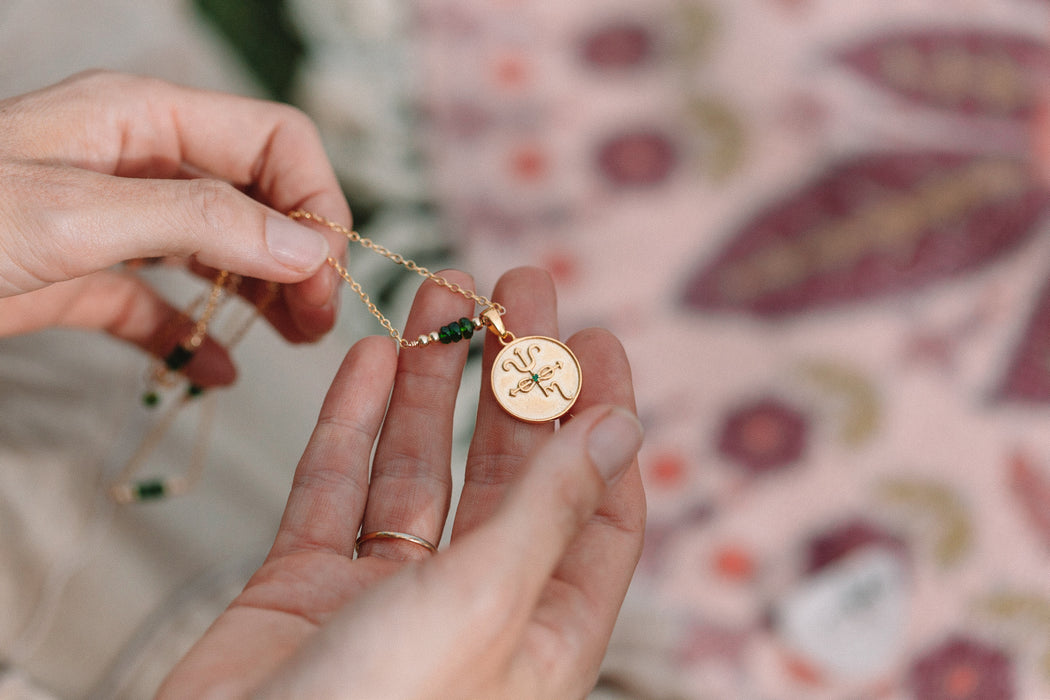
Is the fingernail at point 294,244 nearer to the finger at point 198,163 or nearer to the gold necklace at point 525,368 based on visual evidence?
the finger at point 198,163

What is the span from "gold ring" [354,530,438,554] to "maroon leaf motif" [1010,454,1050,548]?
2.09 meters

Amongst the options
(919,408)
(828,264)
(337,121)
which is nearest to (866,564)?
(919,408)

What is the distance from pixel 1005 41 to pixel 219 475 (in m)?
3.47

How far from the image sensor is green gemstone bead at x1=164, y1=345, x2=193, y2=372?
7.70 feet

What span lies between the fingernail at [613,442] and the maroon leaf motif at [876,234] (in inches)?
65.3

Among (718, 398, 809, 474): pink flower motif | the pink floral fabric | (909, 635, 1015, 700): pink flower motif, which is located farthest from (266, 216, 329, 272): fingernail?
(909, 635, 1015, 700): pink flower motif

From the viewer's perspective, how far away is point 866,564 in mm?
2562

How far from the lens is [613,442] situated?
1425 mm

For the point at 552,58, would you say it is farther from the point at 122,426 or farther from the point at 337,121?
the point at 122,426

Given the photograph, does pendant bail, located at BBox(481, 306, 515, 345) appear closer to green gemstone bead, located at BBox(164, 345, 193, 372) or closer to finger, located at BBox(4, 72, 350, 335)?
finger, located at BBox(4, 72, 350, 335)

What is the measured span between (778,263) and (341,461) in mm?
1990

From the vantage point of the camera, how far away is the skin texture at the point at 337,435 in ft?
4.08

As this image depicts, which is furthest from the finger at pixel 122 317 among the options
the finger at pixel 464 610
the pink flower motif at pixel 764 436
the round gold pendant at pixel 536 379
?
the pink flower motif at pixel 764 436

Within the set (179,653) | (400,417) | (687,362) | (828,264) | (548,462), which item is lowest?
(179,653)
